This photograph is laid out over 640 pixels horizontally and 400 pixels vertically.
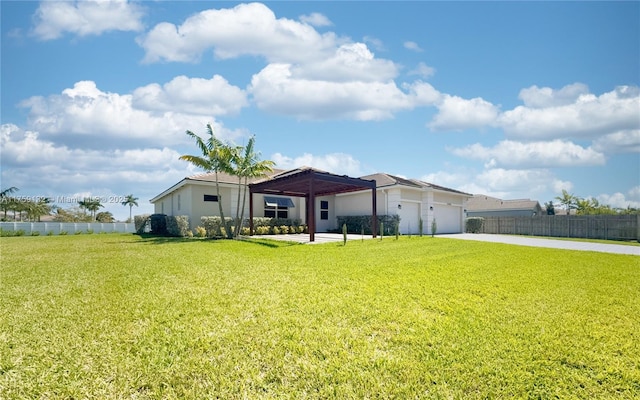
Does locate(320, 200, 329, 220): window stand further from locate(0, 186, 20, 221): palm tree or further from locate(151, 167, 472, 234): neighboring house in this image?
locate(0, 186, 20, 221): palm tree

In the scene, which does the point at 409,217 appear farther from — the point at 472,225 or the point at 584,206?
the point at 584,206

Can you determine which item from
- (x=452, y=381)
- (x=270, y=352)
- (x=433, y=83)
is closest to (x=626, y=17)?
(x=433, y=83)

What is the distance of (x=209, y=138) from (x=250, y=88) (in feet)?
21.5

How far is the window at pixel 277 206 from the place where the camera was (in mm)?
25078

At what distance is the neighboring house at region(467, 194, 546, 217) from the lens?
47.1 meters

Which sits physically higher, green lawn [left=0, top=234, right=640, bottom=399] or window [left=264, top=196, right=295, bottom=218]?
window [left=264, top=196, right=295, bottom=218]

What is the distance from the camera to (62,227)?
99.8ft

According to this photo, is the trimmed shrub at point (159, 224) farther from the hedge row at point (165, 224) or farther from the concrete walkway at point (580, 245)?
the concrete walkway at point (580, 245)

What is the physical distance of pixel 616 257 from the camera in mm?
12508

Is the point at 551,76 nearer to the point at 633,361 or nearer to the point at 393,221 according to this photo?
the point at 393,221

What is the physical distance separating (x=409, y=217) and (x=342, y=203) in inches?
232

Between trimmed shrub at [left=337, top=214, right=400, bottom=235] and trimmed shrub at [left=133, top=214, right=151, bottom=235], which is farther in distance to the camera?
trimmed shrub at [left=133, top=214, right=151, bottom=235]

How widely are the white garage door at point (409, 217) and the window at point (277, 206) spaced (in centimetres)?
869

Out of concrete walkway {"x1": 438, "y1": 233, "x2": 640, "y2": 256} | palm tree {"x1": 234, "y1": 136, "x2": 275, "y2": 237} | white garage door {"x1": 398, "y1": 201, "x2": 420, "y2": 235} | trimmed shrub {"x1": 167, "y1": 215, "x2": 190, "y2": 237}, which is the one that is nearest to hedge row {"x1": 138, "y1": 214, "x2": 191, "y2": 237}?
trimmed shrub {"x1": 167, "y1": 215, "x2": 190, "y2": 237}
